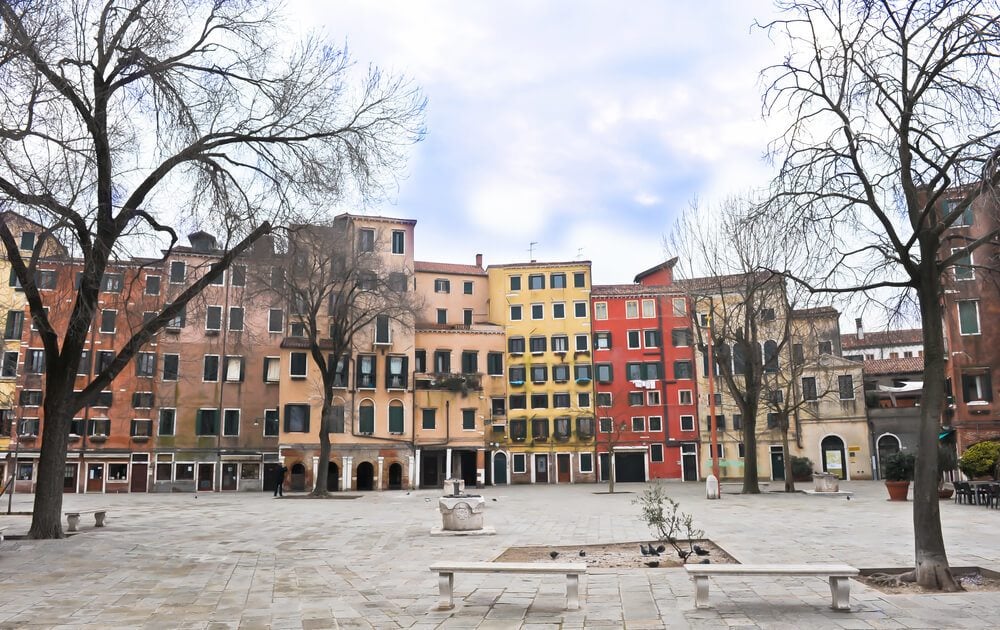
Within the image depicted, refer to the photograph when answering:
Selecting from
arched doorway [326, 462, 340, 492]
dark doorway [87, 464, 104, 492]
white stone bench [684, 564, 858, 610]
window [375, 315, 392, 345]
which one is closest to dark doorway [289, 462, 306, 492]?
arched doorway [326, 462, 340, 492]

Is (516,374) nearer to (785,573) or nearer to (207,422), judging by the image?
(207,422)

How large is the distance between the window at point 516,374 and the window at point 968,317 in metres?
27.0

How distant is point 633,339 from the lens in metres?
54.8

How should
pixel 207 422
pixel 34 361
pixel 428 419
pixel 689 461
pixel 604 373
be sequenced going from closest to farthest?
pixel 34 361, pixel 207 422, pixel 428 419, pixel 689 461, pixel 604 373

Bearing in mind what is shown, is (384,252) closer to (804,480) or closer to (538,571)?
(804,480)

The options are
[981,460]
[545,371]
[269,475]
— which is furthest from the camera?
[545,371]

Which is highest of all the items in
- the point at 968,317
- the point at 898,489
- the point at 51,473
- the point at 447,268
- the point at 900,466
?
the point at 447,268

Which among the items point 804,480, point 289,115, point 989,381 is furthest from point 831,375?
point 289,115

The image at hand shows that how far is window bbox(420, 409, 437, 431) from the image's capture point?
49.2 meters

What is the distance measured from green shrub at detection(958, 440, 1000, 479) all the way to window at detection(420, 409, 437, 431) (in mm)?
30335

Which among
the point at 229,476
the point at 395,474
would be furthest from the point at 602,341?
the point at 229,476

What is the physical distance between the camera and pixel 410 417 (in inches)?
1918

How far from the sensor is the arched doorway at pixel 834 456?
160 feet

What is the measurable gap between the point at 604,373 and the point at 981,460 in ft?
98.1
